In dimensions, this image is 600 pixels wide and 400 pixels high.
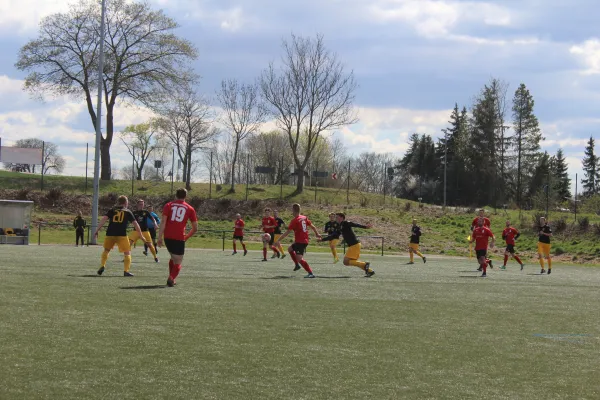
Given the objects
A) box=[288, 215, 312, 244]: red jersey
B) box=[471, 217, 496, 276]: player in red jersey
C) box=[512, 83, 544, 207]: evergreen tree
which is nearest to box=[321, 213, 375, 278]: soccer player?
box=[288, 215, 312, 244]: red jersey

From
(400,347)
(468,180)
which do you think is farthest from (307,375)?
(468,180)

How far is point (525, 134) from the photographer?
77938 millimetres

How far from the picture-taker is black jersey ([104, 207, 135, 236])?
15.4 meters

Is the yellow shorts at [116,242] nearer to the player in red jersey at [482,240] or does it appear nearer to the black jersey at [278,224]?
the black jersey at [278,224]

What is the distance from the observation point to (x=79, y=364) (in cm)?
660

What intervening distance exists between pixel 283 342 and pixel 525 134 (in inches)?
2963

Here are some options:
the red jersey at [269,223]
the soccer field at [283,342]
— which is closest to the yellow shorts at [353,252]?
the soccer field at [283,342]

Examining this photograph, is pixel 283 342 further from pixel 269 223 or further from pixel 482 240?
pixel 269 223

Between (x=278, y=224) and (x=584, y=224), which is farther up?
(x=584, y=224)

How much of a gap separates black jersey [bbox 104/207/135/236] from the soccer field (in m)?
1.20

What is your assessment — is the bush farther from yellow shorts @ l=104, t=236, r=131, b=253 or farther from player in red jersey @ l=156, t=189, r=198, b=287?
player in red jersey @ l=156, t=189, r=198, b=287

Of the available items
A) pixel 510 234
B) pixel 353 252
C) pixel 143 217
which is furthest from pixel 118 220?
pixel 510 234

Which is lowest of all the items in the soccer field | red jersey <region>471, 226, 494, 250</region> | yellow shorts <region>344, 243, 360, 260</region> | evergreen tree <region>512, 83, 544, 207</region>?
the soccer field

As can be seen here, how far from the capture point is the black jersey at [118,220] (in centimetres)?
1536
